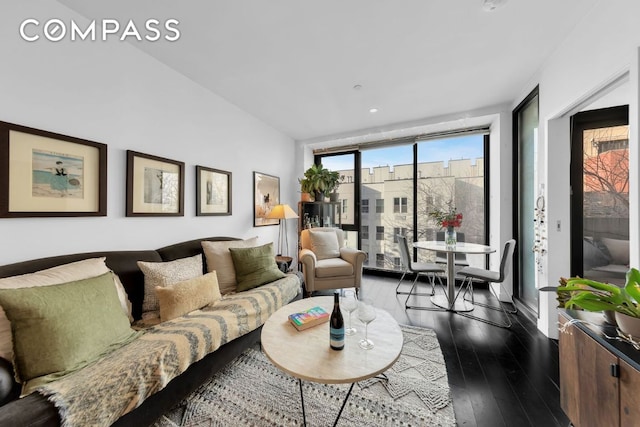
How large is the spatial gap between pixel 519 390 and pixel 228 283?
8.03ft

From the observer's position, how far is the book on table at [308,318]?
152 centimetres

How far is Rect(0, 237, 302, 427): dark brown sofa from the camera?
3.02 ft

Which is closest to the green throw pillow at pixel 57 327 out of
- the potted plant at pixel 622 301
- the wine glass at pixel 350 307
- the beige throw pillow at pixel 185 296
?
the beige throw pillow at pixel 185 296

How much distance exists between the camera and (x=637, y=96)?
131 centimetres

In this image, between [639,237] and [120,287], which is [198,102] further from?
[639,237]

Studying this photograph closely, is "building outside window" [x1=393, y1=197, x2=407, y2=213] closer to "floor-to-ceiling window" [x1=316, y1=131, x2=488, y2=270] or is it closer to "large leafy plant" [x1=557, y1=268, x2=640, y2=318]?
"floor-to-ceiling window" [x1=316, y1=131, x2=488, y2=270]

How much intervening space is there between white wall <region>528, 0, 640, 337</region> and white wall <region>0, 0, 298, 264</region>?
3.15 meters

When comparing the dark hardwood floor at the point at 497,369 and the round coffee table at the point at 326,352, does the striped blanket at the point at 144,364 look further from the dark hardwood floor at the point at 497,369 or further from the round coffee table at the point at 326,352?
the dark hardwood floor at the point at 497,369

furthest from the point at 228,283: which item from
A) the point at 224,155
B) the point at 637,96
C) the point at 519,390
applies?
the point at 637,96

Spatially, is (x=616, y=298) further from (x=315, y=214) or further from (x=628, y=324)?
(x=315, y=214)

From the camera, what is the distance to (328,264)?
128 inches

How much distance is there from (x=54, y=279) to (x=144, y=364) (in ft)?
2.57

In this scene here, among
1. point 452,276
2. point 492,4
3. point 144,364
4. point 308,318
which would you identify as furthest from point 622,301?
point 144,364

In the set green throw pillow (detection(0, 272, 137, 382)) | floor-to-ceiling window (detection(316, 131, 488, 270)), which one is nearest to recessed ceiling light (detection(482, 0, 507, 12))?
floor-to-ceiling window (detection(316, 131, 488, 270))
